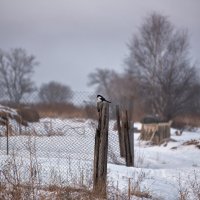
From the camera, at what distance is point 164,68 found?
120ft

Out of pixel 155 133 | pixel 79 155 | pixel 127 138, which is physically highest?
pixel 127 138

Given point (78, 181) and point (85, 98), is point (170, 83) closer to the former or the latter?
point (85, 98)

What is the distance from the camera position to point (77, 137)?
37.2 feet

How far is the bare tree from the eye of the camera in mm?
36469

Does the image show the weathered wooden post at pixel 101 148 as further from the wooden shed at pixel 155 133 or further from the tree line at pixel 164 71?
the tree line at pixel 164 71

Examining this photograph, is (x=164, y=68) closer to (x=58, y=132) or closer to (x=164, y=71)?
(x=164, y=71)

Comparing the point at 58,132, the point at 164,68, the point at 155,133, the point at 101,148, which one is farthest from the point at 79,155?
the point at 164,68

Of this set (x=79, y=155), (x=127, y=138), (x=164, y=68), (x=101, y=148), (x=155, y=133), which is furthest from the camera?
(x=164, y=68)

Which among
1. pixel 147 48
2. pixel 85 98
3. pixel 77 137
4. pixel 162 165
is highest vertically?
pixel 147 48

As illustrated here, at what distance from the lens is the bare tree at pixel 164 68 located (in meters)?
36.5

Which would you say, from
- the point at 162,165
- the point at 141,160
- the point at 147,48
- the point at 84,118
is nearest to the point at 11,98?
the point at 84,118

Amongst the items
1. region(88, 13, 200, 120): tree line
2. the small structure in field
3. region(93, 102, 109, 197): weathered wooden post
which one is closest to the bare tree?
region(88, 13, 200, 120): tree line

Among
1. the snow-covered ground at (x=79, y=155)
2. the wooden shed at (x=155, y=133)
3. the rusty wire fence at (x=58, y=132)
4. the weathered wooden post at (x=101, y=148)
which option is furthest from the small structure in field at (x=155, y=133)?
the weathered wooden post at (x=101, y=148)

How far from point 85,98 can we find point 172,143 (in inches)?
366
